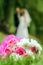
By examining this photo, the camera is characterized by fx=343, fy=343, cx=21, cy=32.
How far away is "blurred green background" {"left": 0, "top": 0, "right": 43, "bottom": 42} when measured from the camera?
50.1 ft

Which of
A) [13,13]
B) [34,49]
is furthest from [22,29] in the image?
[34,49]

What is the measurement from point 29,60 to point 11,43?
0.33 meters

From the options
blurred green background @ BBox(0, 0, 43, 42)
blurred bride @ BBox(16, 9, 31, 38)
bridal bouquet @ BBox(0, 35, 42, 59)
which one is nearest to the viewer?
bridal bouquet @ BBox(0, 35, 42, 59)

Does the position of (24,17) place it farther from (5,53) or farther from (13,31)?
(5,53)

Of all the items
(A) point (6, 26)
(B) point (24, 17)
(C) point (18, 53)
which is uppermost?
(C) point (18, 53)

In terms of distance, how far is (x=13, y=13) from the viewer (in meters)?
16.0

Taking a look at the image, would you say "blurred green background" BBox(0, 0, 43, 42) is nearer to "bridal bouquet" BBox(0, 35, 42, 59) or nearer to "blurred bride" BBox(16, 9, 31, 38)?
"blurred bride" BBox(16, 9, 31, 38)

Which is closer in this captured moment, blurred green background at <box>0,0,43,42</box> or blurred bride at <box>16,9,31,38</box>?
blurred bride at <box>16,9,31,38</box>

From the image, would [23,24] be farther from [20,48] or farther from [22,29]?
[20,48]

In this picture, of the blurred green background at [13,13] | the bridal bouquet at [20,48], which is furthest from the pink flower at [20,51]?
the blurred green background at [13,13]

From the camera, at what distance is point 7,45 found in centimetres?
214

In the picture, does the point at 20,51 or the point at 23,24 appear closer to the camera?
the point at 20,51

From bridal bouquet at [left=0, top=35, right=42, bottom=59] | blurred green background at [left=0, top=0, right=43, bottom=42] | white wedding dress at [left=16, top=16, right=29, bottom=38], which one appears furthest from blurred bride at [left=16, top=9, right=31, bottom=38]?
bridal bouquet at [left=0, top=35, right=42, bottom=59]

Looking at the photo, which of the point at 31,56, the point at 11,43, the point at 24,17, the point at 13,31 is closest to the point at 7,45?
the point at 11,43
